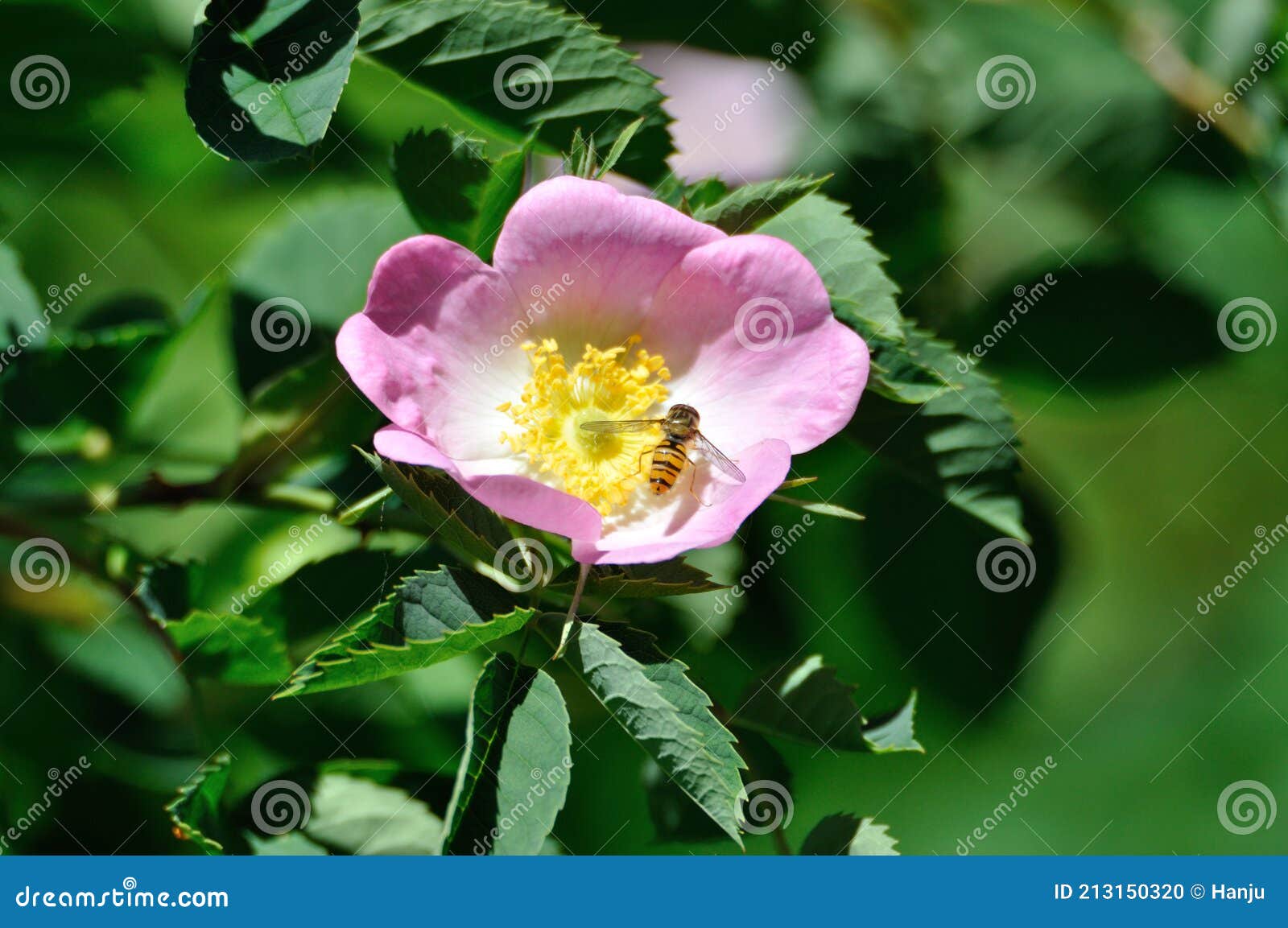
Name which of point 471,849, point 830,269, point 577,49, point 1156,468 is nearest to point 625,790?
point 471,849

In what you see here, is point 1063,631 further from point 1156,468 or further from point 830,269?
point 830,269

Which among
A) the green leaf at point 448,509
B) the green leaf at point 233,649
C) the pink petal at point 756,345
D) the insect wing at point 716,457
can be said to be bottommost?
the green leaf at point 233,649

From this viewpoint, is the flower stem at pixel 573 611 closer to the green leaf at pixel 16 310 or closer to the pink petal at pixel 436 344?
the pink petal at pixel 436 344

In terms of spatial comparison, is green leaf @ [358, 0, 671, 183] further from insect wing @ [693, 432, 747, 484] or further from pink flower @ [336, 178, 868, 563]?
insect wing @ [693, 432, 747, 484]

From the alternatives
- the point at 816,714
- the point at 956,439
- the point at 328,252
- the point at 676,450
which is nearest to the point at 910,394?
the point at 956,439

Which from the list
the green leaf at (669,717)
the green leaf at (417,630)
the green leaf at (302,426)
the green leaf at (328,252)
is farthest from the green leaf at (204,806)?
the green leaf at (328,252)

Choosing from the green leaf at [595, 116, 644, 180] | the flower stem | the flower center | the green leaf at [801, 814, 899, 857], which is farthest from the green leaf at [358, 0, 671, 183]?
the green leaf at [801, 814, 899, 857]

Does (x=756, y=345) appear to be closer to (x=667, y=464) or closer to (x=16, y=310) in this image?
(x=667, y=464)
